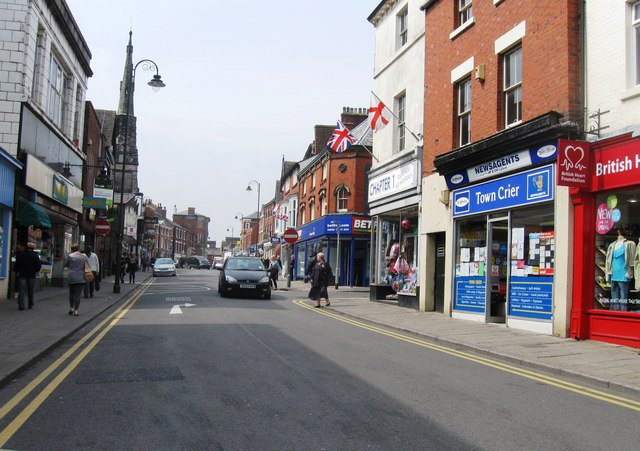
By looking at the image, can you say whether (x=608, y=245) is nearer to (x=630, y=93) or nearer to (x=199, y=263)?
(x=630, y=93)

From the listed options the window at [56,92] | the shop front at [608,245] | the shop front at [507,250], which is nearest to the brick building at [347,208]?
the window at [56,92]

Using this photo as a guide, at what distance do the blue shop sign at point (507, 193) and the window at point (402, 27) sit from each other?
25.1ft

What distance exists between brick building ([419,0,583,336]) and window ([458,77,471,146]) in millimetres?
41

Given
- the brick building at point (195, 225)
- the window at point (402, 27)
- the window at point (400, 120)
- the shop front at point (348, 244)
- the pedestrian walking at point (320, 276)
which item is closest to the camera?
the pedestrian walking at point (320, 276)

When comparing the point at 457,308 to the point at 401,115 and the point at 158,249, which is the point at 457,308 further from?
the point at 158,249

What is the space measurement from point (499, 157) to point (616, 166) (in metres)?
3.37

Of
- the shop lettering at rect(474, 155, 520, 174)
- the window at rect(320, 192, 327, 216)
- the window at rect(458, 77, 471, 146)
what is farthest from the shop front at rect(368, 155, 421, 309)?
the window at rect(320, 192, 327, 216)

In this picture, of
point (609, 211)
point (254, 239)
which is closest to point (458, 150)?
point (609, 211)

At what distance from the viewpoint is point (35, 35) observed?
18.4 m

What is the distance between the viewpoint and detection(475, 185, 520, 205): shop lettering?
13.0 metres

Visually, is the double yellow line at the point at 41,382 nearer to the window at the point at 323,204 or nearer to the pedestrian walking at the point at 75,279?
the pedestrian walking at the point at 75,279

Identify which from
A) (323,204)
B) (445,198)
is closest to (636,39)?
(445,198)

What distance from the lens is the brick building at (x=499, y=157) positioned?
11570 mm

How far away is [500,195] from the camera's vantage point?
1348 cm
